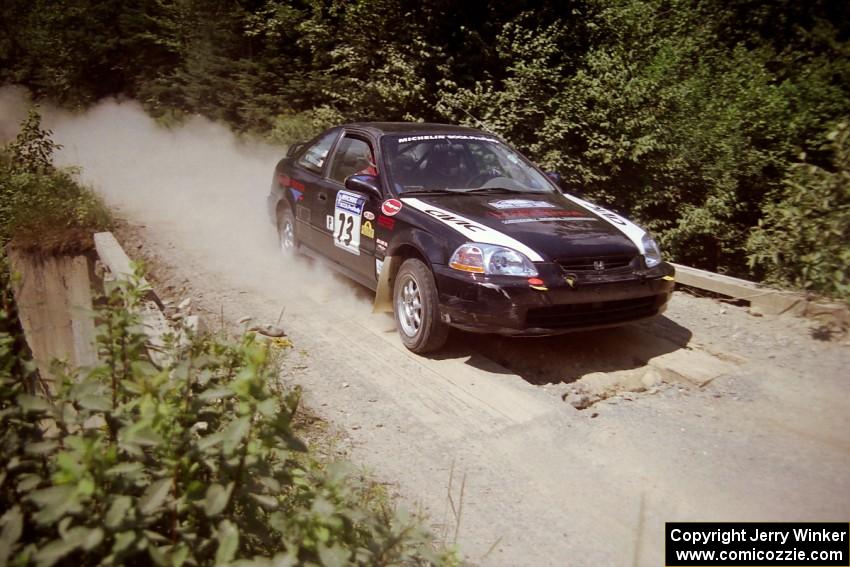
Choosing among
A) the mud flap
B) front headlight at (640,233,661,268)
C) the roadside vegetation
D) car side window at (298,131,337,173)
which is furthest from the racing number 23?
the roadside vegetation

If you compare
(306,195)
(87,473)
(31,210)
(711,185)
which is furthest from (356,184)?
(711,185)

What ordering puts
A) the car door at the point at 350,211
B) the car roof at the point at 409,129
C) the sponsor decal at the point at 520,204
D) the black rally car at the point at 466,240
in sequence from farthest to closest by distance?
the car roof at the point at 409,129 → the car door at the point at 350,211 → the sponsor decal at the point at 520,204 → the black rally car at the point at 466,240

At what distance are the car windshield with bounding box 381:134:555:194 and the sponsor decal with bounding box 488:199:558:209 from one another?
1.13ft

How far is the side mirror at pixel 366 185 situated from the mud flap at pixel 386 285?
59cm

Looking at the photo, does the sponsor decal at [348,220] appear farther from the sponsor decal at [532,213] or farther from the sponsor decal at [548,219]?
the sponsor decal at [548,219]

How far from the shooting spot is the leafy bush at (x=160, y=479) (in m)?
1.84

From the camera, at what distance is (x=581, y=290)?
181 inches

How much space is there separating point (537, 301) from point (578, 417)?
80cm

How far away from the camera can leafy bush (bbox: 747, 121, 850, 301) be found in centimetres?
567

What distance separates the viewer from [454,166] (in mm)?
5961

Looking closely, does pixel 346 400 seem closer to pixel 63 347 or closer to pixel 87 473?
pixel 87 473

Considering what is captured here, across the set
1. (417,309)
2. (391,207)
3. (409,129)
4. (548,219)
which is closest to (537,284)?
(548,219)

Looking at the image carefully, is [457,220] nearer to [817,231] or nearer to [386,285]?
[386,285]

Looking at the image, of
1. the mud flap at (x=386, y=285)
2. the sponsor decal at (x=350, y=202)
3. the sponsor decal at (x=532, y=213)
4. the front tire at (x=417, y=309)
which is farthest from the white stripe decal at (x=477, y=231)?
the sponsor decal at (x=350, y=202)
